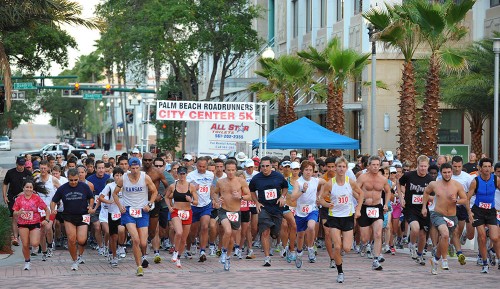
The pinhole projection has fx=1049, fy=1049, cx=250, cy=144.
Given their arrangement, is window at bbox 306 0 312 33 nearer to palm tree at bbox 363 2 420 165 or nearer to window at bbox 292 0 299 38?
window at bbox 292 0 299 38

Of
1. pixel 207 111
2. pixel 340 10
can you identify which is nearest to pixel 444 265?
pixel 207 111

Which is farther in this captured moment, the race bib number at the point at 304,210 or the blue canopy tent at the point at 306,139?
the blue canopy tent at the point at 306,139

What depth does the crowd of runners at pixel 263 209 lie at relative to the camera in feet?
53.6

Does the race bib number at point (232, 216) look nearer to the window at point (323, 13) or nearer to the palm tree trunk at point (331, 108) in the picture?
the palm tree trunk at point (331, 108)

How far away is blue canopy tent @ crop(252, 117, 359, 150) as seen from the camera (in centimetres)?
3088

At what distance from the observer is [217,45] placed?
5153 cm

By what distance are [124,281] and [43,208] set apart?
8.47 feet

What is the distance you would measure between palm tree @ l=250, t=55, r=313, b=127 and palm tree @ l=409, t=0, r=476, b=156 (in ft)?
34.6

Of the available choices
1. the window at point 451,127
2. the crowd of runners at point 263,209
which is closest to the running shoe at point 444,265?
the crowd of runners at point 263,209

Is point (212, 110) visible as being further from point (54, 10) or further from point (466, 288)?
point (466, 288)

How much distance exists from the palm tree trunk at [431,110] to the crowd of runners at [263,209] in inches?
369

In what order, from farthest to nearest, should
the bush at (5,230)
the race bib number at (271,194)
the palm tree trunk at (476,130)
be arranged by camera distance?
the palm tree trunk at (476,130)
the bush at (5,230)
the race bib number at (271,194)

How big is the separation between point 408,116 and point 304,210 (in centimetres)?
1322

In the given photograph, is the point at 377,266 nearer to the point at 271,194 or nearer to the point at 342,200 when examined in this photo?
the point at 342,200
